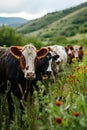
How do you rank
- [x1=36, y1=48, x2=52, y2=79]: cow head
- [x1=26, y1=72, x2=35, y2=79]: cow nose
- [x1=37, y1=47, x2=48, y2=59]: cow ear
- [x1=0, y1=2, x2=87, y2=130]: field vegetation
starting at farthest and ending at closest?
[x1=36, y1=48, x2=52, y2=79]: cow head
[x1=37, y1=47, x2=48, y2=59]: cow ear
[x1=26, y1=72, x2=35, y2=79]: cow nose
[x1=0, y1=2, x2=87, y2=130]: field vegetation

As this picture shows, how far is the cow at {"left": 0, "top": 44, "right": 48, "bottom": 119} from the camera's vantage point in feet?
28.9

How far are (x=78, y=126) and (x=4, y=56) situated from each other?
6006 mm

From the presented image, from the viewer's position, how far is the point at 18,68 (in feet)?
29.7

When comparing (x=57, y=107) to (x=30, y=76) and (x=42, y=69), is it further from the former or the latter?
(x=42, y=69)

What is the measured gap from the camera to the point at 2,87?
941 cm

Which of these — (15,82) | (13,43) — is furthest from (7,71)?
(13,43)

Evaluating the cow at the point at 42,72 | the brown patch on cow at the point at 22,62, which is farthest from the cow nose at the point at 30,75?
the cow at the point at 42,72

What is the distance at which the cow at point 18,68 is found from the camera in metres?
8.80

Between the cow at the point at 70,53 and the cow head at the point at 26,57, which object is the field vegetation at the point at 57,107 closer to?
the cow head at the point at 26,57

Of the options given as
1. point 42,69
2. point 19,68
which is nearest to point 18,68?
point 19,68

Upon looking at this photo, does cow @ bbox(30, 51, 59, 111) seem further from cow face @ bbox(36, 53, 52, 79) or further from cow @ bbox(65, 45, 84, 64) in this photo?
cow @ bbox(65, 45, 84, 64)


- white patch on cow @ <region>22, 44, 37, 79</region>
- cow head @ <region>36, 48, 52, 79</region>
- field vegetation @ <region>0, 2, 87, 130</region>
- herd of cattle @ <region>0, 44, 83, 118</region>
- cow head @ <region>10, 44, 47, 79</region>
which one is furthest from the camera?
cow head @ <region>36, 48, 52, 79</region>

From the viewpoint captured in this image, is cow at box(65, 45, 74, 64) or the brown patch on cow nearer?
the brown patch on cow

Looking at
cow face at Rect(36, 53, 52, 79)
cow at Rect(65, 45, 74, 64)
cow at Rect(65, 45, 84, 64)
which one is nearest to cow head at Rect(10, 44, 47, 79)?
cow face at Rect(36, 53, 52, 79)
